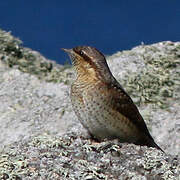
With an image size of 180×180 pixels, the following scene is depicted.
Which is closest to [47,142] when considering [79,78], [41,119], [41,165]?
[41,165]

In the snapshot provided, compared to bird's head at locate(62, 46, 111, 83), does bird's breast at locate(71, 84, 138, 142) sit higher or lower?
lower

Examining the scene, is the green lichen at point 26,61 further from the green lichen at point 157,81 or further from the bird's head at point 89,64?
the bird's head at point 89,64

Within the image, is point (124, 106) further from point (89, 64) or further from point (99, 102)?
point (89, 64)

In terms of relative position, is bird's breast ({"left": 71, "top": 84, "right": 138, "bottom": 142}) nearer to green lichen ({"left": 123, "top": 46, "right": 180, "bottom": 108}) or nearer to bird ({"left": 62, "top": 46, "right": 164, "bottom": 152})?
bird ({"left": 62, "top": 46, "right": 164, "bottom": 152})

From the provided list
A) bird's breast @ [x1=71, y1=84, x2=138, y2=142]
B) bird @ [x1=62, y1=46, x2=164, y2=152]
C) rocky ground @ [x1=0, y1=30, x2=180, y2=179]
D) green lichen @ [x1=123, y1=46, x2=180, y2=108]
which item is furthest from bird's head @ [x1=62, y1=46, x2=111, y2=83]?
green lichen @ [x1=123, y1=46, x2=180, y2=108]

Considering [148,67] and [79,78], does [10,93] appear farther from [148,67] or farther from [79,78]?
[79,78]
